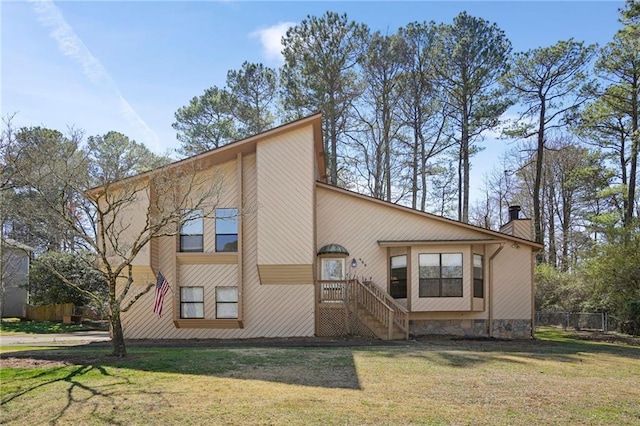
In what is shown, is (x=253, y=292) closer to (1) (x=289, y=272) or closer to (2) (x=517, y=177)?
(1) (x=289, y=272)

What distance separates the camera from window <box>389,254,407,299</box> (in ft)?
56.8

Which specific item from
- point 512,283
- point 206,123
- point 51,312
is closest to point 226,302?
point 512,283

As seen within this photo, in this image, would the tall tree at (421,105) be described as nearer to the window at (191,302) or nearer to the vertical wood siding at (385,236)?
the vertical wood siding at (385,236)

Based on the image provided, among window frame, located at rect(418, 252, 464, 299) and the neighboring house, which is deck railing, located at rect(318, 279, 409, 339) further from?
the neighboring house

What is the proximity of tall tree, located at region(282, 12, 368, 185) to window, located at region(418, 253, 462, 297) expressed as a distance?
13.5m

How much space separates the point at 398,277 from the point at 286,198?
15.8 feet

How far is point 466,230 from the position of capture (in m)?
17.6

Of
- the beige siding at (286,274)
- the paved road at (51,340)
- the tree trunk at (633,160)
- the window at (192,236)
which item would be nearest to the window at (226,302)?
the beige siding at (286,274)

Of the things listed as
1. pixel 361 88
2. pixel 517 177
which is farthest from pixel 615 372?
pixel 517 177

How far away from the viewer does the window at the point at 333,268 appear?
17.8 meters

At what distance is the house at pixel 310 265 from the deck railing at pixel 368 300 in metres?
0.03

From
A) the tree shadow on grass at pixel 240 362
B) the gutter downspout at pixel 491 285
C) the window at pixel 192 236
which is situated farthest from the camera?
the gutter downspout at pixel 491 285

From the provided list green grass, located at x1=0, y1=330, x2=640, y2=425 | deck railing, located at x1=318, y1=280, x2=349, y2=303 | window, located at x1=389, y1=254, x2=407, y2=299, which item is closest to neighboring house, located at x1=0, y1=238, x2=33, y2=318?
green grass, located at x1=0, y1=330, x2=640, y2=425

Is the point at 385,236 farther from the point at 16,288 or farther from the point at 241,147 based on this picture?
the point at 16,288
